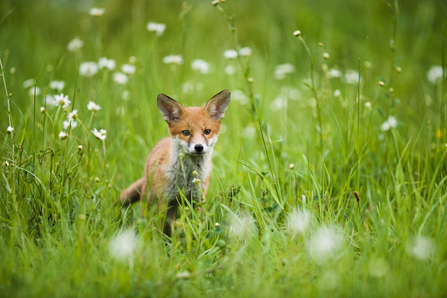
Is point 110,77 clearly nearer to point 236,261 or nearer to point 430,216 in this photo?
point 236,261

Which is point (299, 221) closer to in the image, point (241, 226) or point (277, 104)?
point (241, 226)

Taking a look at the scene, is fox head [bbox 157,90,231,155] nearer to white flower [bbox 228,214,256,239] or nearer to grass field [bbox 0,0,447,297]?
grass field [bbox 0,0,447,297]

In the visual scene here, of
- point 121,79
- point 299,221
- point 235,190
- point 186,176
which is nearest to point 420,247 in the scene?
point 299,221

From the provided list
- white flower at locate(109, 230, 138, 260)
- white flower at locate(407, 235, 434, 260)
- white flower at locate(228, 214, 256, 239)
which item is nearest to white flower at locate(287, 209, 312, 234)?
white flower at locate(228, 214, 256, 239)

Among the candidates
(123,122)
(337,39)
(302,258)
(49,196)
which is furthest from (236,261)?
(337,39)

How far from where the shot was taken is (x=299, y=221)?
97.3 inches

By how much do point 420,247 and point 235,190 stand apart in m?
1.35

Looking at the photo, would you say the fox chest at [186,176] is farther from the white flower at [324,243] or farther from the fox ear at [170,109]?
the white flower at [324,243]

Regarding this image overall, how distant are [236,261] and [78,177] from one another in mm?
1575

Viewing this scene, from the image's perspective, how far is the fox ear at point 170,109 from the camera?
3.16m

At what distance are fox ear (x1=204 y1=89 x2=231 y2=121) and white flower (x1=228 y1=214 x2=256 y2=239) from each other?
1.17 m

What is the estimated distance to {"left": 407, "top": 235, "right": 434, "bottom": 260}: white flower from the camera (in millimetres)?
2102

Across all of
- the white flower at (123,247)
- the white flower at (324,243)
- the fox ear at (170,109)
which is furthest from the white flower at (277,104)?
the white flower at (123,247)

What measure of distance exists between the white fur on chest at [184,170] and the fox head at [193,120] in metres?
0.10
